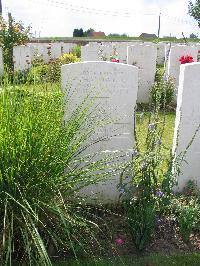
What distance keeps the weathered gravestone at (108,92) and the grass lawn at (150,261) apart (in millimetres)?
696

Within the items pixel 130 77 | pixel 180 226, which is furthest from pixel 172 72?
pixel 180 226

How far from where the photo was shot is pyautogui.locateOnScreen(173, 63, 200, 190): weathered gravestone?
3.71 meters

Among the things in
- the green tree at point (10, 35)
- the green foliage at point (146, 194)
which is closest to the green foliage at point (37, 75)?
the green foliage at point (146, 194)

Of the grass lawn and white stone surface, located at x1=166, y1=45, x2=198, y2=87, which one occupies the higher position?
white stone surface, located at x1=166, y1=45, x2=198, y2=87

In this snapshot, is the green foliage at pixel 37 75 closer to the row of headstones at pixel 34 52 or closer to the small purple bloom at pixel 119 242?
the small purple bloom at pixel 119 242

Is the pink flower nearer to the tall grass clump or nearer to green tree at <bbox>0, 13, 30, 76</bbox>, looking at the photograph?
the tall grass clump

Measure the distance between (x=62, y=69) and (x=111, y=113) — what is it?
607 mm

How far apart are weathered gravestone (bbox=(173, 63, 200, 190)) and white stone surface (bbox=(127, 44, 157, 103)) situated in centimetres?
449

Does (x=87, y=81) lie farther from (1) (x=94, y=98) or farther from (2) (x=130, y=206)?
(2) (x=130, y=206)

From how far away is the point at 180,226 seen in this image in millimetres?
3244

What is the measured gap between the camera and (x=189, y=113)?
3.79m

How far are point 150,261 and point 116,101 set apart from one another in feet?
4.74

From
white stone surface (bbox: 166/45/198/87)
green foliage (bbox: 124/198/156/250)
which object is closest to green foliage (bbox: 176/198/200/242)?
green foliage (bbox: 124/198/156/250)

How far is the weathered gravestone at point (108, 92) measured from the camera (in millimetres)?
3549
